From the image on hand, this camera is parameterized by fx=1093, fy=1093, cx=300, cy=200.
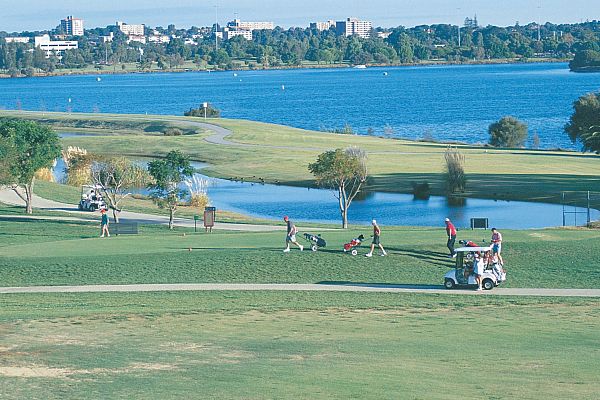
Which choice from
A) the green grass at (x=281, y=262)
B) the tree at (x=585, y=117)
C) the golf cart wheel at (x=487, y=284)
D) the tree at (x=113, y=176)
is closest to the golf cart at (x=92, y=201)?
the tree at (x=113, y=176)

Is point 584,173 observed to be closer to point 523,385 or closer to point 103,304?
point 103,304

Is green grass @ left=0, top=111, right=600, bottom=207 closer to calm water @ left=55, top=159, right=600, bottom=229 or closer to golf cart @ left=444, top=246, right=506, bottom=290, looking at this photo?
calm water @ left=55, top=159, right=600, bottom=229

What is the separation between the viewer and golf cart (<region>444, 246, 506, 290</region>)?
31.0 meters

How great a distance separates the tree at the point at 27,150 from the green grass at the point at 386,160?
25.7 metres

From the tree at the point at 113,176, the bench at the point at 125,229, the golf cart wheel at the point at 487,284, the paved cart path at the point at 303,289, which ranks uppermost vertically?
the tree at the point at 113,176

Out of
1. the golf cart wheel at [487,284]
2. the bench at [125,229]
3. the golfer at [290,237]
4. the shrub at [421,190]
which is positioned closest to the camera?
the golf cart wheel at [487,284]

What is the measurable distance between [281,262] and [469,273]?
6448 mm

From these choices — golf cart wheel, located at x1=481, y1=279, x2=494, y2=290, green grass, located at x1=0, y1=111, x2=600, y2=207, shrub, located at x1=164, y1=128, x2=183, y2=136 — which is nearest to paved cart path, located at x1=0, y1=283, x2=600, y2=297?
golf cart wheel, located at x1=481, y1=279, x2=494, y2=290

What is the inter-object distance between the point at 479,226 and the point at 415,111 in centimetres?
14068

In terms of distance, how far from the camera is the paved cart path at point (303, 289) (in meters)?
31.0

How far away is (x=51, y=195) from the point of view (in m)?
66.8

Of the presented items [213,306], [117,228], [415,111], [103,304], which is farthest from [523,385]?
[415,111]

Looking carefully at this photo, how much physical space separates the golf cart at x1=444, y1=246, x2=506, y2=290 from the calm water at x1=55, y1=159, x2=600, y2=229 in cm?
2402

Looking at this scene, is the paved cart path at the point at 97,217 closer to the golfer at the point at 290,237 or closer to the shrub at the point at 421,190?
the golfer at the point at 290,237
